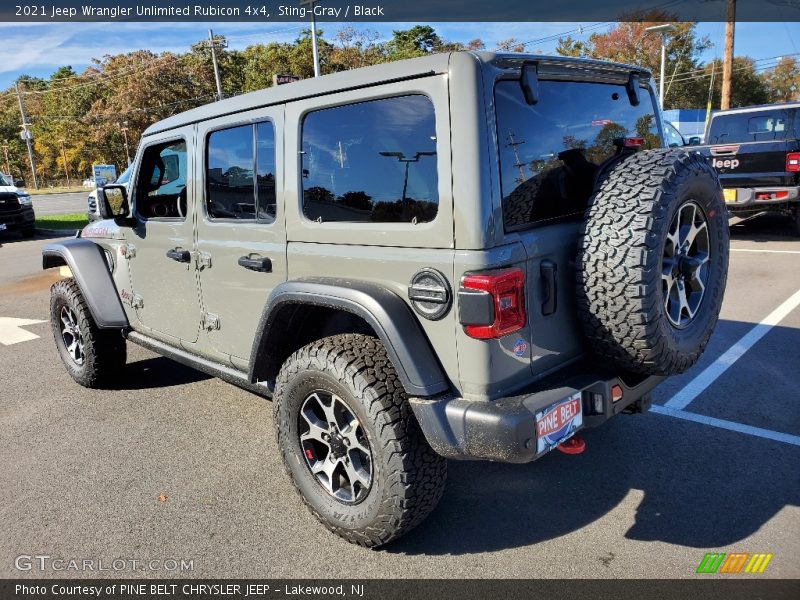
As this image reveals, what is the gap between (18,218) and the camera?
1498cm

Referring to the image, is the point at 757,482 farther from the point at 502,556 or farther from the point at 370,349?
the point at 370,349

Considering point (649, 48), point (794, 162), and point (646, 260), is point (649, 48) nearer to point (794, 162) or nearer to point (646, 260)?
point (794, 162)

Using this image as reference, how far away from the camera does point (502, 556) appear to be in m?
2.62

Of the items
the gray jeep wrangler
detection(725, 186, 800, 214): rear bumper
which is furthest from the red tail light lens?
detection(725, 186, 800, 214): rear bumper

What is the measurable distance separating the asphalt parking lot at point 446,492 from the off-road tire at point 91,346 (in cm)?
14

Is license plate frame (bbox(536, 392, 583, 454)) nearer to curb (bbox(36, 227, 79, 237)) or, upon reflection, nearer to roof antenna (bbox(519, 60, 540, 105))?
roof antenna (bbox(519, 60, 540, 105))

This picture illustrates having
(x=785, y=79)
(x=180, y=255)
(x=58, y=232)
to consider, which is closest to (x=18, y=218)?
(x=58, y=232)

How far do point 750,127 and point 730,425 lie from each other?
345 inches

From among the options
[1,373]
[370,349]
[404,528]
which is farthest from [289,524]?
[1,373]

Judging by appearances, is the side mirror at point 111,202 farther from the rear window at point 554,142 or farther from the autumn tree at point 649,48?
the autumn tree at point 649,48

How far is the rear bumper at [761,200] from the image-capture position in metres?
9.48

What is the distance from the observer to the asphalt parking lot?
8.63 ft

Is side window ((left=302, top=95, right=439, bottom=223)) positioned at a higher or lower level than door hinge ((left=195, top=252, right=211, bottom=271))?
higher

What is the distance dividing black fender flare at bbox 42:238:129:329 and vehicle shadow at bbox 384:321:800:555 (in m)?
2.63
